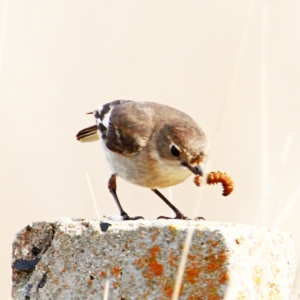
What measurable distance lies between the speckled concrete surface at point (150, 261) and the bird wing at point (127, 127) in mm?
2062

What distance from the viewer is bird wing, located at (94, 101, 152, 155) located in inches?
Answer: 194

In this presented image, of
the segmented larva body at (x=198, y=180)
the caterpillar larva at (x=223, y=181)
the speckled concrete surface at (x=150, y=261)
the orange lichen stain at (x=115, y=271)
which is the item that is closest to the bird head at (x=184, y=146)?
the segmented larva body at (x=198, y=180)

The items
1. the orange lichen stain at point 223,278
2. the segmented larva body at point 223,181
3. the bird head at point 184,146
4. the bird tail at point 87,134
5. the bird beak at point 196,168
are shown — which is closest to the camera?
the orange lichen stain at point 223,278

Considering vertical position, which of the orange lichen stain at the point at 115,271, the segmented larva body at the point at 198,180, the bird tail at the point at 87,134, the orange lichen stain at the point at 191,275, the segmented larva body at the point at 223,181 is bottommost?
the bird tail at the point at 87,134

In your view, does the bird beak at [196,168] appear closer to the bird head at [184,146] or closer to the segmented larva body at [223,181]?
the bird head at [184,146]

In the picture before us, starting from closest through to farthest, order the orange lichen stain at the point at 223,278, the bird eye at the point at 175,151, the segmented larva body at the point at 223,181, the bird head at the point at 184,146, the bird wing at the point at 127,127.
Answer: the orange lichen stain at the point at 223,278 < the segmented larva body at the point at 223,181 < the bird head at the point at 184,146 < the bird eye at the point at 175,151 < the bird wing at the point at 127,127

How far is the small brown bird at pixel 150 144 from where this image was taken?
15.1 feet

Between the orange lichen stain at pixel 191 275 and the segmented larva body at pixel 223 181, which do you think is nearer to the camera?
the orange lichen stain at pixel 191 275

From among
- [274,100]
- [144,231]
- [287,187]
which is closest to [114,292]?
[144,231]

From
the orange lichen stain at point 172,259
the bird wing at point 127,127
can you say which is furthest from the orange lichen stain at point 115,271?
the bird wing at point 127,127

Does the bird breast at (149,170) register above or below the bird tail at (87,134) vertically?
above

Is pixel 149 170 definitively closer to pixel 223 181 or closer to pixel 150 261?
pixel 223 181

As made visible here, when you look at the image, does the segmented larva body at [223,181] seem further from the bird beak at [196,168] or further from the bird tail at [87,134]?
the bird tail at [87,134]

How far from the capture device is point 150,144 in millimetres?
4906
